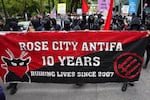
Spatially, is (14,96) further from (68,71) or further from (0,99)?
(0,99)

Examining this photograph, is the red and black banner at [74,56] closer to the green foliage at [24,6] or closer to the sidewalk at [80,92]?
the sidewalk at [80,92]

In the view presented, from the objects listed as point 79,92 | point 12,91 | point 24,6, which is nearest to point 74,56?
point 79,92

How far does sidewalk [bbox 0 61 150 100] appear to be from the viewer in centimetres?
774

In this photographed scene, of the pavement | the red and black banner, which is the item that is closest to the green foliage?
the pavement

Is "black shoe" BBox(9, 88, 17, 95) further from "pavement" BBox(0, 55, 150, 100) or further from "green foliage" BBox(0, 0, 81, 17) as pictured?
"green foliage" BBox(0, 0, 81, 17)

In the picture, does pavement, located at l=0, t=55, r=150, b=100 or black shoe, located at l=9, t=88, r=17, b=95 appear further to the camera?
black shoe, located at l=9, t=88, r=17, b=95

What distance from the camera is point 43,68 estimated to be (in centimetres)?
800

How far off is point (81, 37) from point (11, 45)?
1.56 meters

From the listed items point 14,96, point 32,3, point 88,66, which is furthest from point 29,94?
point 32,3

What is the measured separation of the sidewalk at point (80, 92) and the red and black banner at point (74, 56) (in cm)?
28

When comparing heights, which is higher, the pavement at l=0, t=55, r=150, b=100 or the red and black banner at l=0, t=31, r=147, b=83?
the red and black banner at l=0, t=31, r=147, b=83

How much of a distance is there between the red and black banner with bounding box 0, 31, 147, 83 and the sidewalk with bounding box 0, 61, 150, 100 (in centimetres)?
28

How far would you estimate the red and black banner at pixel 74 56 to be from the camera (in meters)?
7.77

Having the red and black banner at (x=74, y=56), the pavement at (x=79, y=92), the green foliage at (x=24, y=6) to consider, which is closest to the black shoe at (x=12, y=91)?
the pavement at (x=79, y=92)
